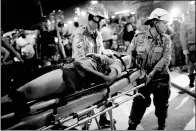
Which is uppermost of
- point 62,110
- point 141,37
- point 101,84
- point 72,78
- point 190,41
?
point 141,37

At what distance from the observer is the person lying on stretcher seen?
174 centimetres

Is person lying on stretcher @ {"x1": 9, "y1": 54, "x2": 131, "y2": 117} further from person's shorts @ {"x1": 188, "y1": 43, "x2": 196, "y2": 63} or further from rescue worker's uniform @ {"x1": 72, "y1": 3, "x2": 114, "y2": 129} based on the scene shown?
person's shorts @ {"x1": 188, "y1": 43, "x2": 196, "y2": 63}

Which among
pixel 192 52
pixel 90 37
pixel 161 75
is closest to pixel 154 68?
pixel 161 75

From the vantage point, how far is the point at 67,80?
2.05 meters

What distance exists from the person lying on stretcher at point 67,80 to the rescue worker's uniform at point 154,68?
71 centimetres

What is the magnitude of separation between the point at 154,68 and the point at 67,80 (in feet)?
5.18

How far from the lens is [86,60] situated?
98.0 inches

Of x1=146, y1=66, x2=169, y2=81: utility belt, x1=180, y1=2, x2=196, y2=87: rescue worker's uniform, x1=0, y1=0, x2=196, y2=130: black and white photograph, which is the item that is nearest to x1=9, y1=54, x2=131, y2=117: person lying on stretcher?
x1=0, y1=0, x2=196, y2=130: black and white photograph

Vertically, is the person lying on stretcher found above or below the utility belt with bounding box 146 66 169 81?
above

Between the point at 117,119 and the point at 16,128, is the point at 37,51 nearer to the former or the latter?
the point at 117,119

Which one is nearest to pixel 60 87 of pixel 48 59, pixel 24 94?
pixel 24 94

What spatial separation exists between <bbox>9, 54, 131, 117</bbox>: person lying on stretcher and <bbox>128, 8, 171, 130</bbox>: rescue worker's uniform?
71 cm

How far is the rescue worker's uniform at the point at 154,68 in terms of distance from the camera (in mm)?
3027

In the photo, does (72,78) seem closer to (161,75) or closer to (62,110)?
(62,110)
